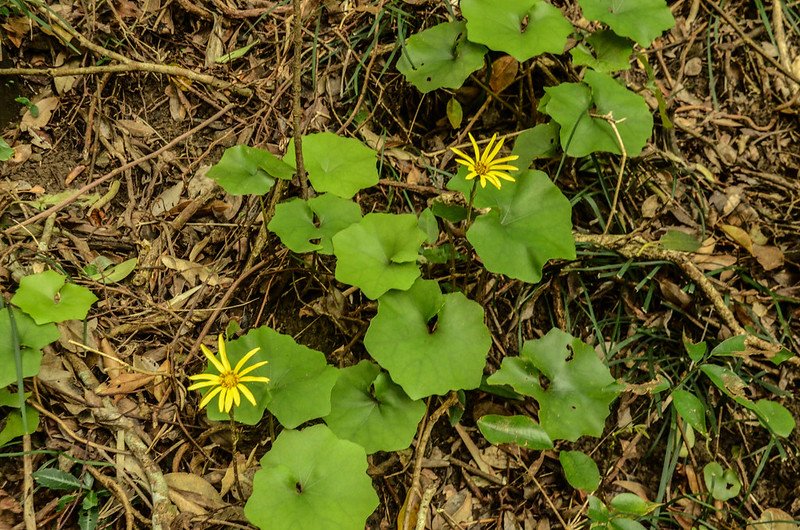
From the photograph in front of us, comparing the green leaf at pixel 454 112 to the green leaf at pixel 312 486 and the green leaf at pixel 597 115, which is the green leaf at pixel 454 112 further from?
the green leaf at pixel 312 486

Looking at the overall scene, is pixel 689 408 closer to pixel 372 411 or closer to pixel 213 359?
pixel 372 411

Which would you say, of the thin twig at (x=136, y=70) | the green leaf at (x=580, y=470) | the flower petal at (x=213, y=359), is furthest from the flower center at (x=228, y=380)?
the thin twig at (x=136, y=70)

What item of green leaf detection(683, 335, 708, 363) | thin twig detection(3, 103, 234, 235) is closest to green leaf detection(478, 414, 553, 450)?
green leaf detection(683, 335, 708, 363)

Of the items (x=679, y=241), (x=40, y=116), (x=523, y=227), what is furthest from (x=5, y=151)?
(x=679, y=241)

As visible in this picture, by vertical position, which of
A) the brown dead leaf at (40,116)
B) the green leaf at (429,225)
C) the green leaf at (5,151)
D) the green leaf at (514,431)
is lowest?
the green leaf at (514,431)

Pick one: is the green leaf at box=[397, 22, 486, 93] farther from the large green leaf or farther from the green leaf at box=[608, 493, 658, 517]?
the green leaf at box=[608, 493, 658, 517]
